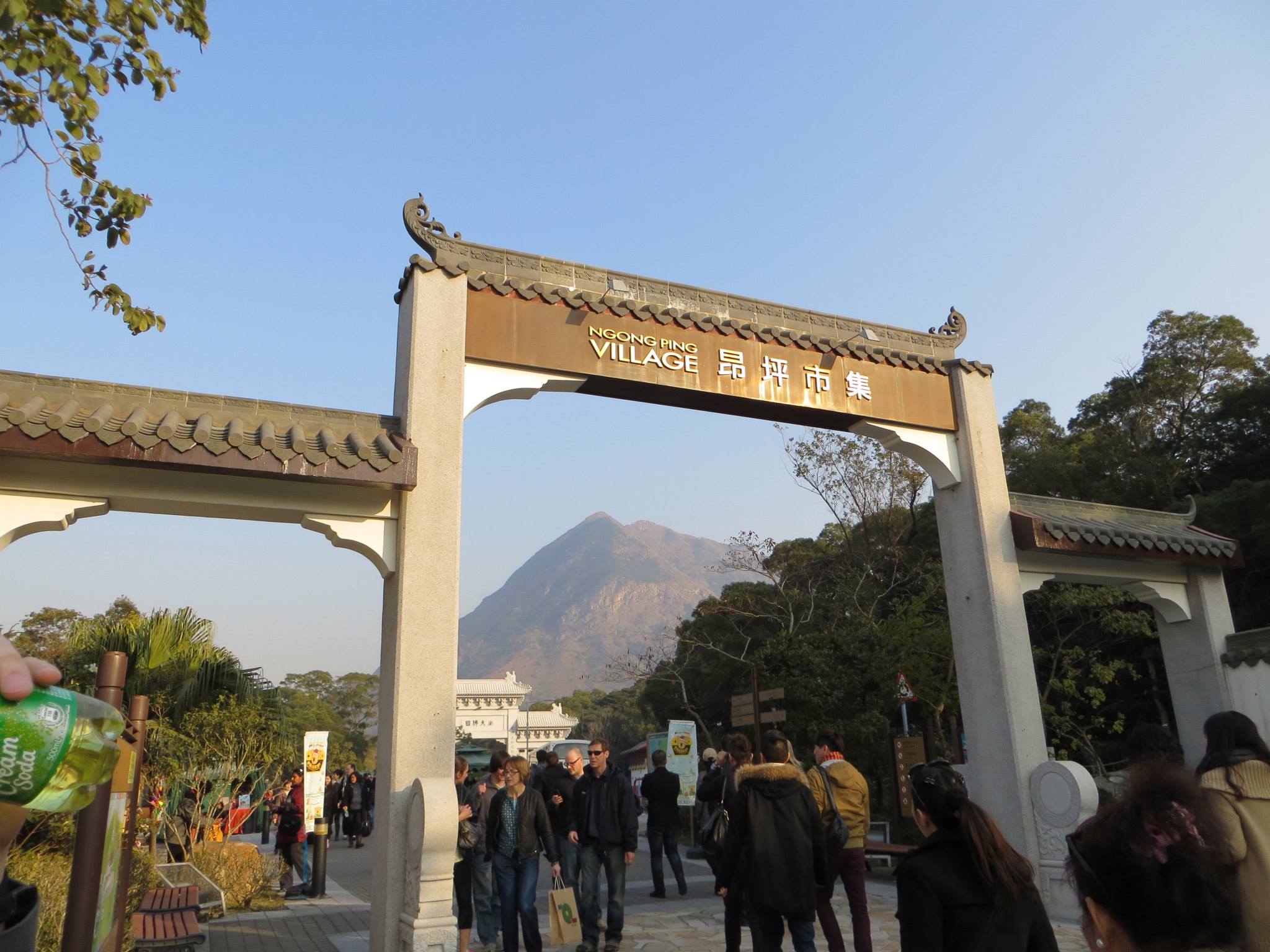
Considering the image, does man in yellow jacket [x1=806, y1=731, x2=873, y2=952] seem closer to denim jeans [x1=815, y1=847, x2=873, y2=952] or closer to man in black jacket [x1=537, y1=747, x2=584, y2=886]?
denim jeans [x1=815, y1=847, x2=873, y2=952]

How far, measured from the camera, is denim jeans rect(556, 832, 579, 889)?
770cm

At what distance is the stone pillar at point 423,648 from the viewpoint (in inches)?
244

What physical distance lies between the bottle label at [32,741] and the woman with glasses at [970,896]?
94.5 inches

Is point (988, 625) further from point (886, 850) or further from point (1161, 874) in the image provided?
point (1161, 874)

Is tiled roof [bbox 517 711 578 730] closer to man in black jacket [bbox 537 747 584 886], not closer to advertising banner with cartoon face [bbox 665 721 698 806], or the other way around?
advertising banner with cartoon face [bbox 665 721 698 806]

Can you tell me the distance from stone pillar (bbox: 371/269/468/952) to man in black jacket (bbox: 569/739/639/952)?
1.29 metres

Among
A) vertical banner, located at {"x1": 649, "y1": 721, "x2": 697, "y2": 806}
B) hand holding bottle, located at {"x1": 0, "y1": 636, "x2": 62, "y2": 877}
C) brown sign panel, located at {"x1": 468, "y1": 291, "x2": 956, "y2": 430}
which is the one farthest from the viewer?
vertical banner, located at {"x1": 649, "y1": 721, "x2": 697, "y2": 806}

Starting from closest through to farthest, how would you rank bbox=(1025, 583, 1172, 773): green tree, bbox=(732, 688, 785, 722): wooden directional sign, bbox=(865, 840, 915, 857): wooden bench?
bbox=(865, 840, 915, 857): wooden bench → bbox=(732, 688, 785, 722): wooden directional sign → bbox=(1025, 583, 1172, 773): green tree

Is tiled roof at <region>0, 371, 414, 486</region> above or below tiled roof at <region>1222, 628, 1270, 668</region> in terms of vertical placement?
above

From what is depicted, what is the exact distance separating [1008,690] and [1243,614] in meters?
13.1

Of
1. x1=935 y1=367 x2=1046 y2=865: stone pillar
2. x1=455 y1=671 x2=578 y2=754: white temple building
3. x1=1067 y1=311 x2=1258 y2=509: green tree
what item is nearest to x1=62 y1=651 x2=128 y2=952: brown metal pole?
x1=935 y1=367 x2=1046 y2=865: stone pillar

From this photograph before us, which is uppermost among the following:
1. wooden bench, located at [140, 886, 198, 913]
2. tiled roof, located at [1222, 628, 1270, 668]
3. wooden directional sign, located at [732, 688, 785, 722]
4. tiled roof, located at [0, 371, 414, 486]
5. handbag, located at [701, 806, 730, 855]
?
tiled roof, located at [0, 371, 414, 486]

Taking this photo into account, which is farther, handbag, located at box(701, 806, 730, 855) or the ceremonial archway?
handbag, located at box(701, 806, 730, 855)

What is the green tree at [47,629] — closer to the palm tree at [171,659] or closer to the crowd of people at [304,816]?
the crowd of people at [304,816]
